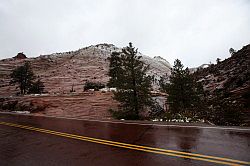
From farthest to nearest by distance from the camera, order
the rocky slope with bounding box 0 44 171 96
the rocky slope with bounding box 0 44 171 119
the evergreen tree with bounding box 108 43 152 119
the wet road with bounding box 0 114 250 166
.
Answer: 1. the rocky slope with bounding box 0 44 171 96
2. the rocky slope with bounding box 0 44 171 119
3. the evergreen tree with bounding box 108 43 152 119
4. the wet road with bounding box 0 114 250 166

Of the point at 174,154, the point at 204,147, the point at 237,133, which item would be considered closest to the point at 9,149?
the point at 174,154

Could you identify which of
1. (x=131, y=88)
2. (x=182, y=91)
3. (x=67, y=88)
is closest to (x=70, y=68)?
(x=67, y=88)

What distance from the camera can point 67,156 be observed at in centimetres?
570

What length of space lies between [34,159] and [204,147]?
561 centimetres

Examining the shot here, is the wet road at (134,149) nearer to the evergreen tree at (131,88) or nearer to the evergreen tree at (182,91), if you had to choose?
the evergreen tree at (131,88)

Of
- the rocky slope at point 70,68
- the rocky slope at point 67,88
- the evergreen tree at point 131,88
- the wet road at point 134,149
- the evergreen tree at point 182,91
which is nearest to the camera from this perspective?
the wet road at point 134,149

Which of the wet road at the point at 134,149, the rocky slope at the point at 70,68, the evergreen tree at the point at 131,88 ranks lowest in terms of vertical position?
the wet road at the point at 134,149

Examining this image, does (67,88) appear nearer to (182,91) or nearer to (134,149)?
(182,91)

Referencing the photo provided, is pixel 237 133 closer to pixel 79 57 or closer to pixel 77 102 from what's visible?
pixel 77 102

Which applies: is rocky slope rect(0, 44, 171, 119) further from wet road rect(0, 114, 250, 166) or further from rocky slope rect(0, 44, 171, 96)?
wet road rect(0, 114, 250, 166)

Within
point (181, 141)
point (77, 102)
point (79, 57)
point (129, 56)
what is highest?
point (79, 57)

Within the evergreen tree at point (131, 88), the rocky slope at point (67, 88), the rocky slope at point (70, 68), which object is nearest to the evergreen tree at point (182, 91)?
the evergreen tree at point (131, 88)

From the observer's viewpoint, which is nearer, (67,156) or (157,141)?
(67,156)

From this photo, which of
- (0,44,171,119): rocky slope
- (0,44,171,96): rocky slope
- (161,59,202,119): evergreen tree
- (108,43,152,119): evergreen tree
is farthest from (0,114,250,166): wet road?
(0,44,171,96): rocky slope
